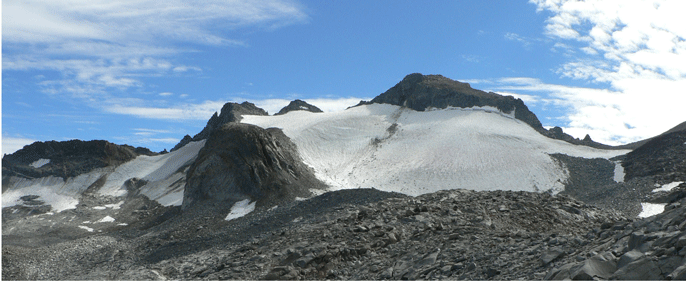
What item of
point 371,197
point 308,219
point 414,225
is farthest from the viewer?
point 371,197

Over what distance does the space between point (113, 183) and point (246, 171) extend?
1004 inches

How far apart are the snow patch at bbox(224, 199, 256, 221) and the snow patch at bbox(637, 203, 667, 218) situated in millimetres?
30067

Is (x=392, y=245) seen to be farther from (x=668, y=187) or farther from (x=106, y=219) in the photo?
(x=106, y=219)

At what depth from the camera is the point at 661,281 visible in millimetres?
12734

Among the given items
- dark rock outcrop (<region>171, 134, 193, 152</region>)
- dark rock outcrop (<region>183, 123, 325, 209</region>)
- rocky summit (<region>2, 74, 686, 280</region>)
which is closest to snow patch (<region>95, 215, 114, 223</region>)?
rocky summit (<region>2, 74, 686, 280</region>)

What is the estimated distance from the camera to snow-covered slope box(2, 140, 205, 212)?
2325 inches

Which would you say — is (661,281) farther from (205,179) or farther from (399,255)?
(205,179)

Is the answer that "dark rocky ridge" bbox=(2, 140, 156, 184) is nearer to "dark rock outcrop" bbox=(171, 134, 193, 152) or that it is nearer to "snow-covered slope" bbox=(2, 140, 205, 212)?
"snow-covered slope" bbox=(2, 140, 205, 212)

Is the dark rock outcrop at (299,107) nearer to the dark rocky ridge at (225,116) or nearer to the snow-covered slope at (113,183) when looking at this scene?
the dark rocky ridge at (225,116)

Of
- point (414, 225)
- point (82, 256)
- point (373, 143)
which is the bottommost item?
point (82, 256)

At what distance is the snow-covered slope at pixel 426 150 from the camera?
53.4 meters

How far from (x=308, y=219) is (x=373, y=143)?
3662 centimetres

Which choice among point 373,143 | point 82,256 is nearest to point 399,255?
point 82,256

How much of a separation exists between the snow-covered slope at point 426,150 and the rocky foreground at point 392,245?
58.1 ft
